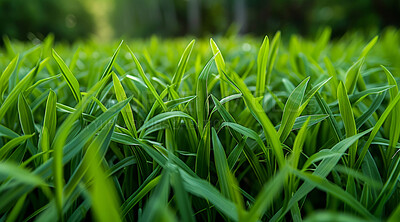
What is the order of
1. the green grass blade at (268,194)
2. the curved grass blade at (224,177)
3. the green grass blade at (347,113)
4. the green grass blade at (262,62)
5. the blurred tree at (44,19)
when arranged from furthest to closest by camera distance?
the blurred tree at (44,19) → the green grass blade at (262,62) → the green grass blade at (347,113) → the curved grass blade at (224,177) → the green grass blade at (268,194)

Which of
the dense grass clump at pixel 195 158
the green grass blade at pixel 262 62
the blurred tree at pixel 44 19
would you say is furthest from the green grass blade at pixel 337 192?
the blurred tree at pixel 44 19

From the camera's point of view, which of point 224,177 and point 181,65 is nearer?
point 224,177

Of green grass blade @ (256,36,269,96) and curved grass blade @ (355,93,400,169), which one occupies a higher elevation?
green grass blade @ (256,36,269,96)

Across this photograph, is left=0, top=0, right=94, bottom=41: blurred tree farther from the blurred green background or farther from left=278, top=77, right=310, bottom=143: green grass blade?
left=278, top=77, right=310, bottom=143: green grass blade

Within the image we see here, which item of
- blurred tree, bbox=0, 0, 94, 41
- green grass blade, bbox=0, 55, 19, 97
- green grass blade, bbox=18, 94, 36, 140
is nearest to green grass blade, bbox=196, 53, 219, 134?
green grass blade, bbox=18, 94, 36, 140

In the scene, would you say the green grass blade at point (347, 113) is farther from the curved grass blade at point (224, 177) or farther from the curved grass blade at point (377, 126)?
the curved grass blade at point (224, 177)

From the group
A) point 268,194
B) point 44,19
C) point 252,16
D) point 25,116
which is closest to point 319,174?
point 268,194

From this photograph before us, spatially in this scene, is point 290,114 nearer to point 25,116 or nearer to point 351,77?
point 351,77
